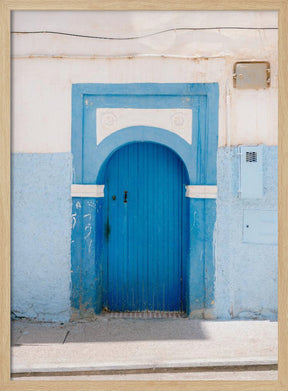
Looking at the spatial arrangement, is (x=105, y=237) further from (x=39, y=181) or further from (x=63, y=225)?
(x=39, y=181)

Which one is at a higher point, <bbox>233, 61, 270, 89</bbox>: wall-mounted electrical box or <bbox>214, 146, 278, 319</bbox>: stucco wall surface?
<bbox>233, 61, 270, 89</bbox>: wall-mounted electrical box

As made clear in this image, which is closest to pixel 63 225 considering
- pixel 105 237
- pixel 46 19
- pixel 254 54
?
pixel 105 237

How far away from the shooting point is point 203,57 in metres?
5.38

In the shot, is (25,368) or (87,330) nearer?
(25,368)

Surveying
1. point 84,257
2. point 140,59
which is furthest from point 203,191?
point 140,59

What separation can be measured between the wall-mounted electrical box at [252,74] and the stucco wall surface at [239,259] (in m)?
0.90

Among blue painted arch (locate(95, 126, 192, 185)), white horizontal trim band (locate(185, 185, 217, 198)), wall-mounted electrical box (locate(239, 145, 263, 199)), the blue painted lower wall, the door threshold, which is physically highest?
blue painted arch (locate(95, 126, 192, 185))

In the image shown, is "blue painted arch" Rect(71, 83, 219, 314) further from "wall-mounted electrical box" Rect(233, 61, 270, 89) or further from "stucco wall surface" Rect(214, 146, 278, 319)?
"wall-mounted electrical box" Rect(233, 61, 270, 89)

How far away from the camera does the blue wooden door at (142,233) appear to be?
18.8 ft

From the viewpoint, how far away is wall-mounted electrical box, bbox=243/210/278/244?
542cm

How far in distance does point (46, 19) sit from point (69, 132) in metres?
1.45

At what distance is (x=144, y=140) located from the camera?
5.38 m

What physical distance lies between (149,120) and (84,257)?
1946 mm

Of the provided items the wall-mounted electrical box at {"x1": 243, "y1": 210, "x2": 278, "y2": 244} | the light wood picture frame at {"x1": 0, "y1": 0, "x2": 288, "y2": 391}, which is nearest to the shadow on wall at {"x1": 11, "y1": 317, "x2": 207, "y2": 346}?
the wall-mounted electrical box at {"x1": 243, "y1": 210, "x2": 278, "y2": 244}
